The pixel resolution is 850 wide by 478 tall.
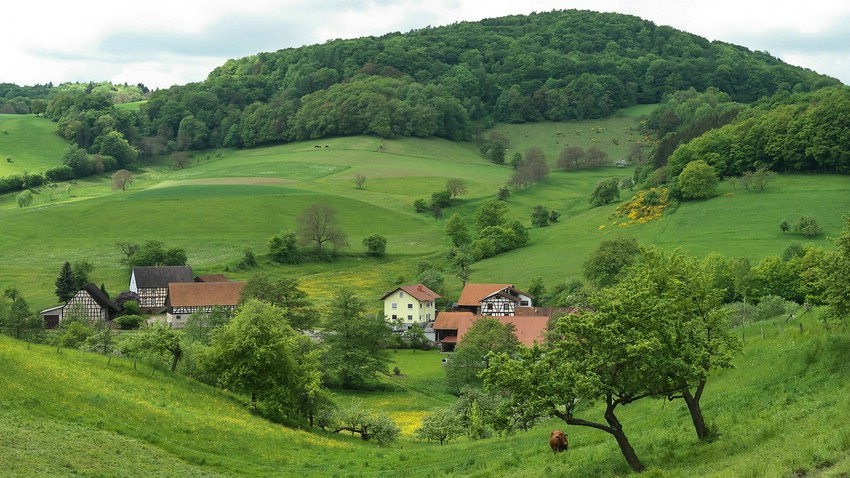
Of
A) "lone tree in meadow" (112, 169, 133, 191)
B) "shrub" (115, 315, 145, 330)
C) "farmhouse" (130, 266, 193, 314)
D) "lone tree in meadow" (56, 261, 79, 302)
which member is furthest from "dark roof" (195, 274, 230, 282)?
"lone tree in meadow" (112, 169, 133, 191)

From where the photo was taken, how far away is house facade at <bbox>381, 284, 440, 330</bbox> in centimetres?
9612

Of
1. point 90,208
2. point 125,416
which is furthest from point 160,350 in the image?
point 90,208

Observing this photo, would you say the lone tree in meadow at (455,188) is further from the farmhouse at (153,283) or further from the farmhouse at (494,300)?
the farmhouse at (153,283)

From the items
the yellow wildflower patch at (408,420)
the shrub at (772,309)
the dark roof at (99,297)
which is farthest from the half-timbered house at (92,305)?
the shrub at (772,309)

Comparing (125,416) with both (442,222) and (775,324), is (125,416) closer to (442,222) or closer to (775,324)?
(775,324)

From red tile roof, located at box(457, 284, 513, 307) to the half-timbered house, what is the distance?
128ft

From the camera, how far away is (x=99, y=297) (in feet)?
313

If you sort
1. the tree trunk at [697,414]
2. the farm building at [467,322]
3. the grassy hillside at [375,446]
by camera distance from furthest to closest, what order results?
the farm building at [467,322], the tree trunk at [697,414], the grassy hillside at [375,446]

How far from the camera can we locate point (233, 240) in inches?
4911

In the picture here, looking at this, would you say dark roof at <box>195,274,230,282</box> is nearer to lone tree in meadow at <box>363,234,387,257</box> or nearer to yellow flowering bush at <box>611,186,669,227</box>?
lone tree in meadow at <box>363,234,387,257</box>

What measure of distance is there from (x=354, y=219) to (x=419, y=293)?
41.5 m

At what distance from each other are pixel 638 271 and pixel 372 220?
11105cm

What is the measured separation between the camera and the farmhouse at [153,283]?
10050 centimetres

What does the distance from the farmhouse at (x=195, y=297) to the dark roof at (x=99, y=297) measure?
19.8ft
